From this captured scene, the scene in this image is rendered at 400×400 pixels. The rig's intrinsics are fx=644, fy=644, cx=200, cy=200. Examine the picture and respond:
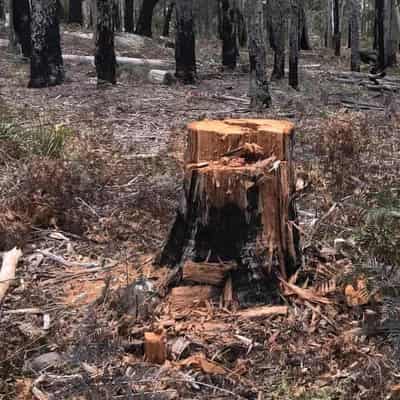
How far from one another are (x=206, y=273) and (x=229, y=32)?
12712 millimetres

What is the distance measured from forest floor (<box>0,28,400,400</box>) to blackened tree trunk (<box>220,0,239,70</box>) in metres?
7.80

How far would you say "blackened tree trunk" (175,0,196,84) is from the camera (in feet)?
41.0

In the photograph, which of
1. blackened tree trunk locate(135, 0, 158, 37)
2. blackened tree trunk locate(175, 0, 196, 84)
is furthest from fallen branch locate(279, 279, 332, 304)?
blackened tree trunk locate(135, 0, 158, 37)

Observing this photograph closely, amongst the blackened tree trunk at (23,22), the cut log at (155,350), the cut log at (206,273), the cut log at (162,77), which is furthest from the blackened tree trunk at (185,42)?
the cut log at (155,350)

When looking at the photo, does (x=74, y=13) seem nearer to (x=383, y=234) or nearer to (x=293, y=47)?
(x=293, y=47)

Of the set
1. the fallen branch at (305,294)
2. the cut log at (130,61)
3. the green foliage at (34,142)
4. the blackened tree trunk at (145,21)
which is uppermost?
the blackened tree trunk at (145,21)

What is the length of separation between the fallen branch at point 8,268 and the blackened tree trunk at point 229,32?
12037 millimetres

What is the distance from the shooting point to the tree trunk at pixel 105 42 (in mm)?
11492

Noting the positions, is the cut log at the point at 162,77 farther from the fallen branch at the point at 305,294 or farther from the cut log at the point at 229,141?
the fallen branch at the point at 305,294

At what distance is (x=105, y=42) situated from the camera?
1168cm

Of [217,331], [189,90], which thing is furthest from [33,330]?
[189,90]

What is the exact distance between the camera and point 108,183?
5934mm

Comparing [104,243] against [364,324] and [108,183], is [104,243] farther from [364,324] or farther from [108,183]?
[364,324]

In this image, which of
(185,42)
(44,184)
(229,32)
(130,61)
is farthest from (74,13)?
(44,184)
